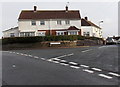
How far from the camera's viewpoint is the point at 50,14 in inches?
2025

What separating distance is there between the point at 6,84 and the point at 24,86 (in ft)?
2.61

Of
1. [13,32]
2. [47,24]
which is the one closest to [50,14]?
[47,24]

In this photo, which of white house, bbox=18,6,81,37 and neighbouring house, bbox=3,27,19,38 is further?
neighbouring house, bbox=3,27,19,38

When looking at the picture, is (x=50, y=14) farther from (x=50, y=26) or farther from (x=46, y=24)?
(x=50, y=26)

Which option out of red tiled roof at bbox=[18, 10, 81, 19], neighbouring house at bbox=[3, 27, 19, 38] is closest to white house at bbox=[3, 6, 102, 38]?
red tiled roof at bbox=[18, 10, 81, 19]

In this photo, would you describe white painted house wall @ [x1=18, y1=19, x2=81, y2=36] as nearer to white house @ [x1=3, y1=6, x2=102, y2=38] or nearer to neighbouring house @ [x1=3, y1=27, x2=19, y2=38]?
white house @ [x1=3, y1=6, x2=102, y2=38]

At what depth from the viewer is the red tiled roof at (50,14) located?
4984cm

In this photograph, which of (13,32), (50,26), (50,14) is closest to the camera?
(50,26)

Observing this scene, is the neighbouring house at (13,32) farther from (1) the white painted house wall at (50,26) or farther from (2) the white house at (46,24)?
(1) the white painted house wall at (50,26)

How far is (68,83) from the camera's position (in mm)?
7113

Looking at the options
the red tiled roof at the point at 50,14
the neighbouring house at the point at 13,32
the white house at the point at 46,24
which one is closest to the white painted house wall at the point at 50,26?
the white house at the point at 46,24

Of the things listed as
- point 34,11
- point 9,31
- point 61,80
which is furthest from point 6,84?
point 9,31

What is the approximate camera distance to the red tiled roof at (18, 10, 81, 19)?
49841mm

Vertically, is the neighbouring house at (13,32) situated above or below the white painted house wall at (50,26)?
below
